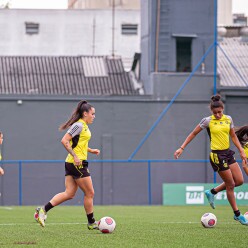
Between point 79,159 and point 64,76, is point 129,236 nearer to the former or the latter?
point 79,159

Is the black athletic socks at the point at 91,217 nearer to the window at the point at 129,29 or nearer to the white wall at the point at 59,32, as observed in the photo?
the white wall at the point at 59,32

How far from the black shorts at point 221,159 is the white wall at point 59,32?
144ft

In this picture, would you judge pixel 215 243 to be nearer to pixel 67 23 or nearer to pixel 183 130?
pixel 183 130

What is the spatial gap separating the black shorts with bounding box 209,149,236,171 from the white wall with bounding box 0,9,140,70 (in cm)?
4399

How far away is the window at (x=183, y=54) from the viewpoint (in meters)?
40.7

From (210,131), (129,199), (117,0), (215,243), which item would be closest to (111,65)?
(129,199)

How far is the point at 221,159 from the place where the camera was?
15.3m

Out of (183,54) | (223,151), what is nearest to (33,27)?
(183,54)

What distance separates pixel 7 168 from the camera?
1467 inches

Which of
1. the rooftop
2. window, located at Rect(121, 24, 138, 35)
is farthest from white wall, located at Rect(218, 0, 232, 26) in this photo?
the rooftop

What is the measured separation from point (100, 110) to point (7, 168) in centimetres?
516

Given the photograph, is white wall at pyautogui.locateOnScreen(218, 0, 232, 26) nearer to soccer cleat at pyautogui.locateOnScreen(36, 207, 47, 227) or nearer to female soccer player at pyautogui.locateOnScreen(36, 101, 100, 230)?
female soccer player at pyautogui.locateOnScreen(36, 101, 100, 230)

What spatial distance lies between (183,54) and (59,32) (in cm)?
1986

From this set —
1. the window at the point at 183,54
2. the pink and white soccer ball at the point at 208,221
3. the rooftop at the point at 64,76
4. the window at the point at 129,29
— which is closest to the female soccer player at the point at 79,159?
the pink and white soccer ball at the point at 208,221
